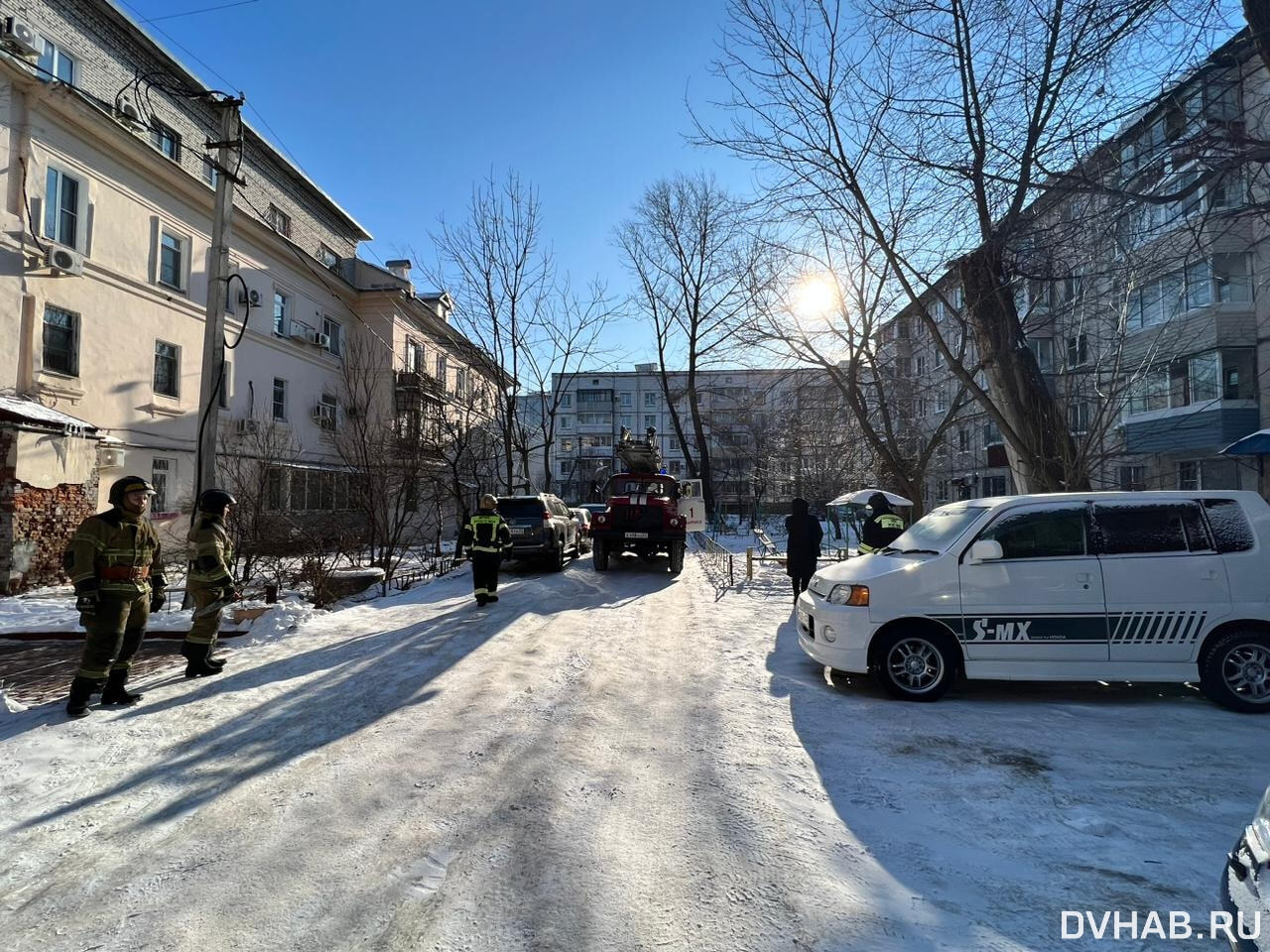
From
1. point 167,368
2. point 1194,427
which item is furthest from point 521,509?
point 1194,427

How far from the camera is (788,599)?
36.6 ft

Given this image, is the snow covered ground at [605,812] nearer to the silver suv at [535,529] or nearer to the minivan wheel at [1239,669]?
the minivan wheel at [1239,669]

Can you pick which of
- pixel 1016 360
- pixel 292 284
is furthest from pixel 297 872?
pixel 292 284

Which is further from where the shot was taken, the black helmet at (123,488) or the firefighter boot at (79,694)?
the black helmet at (123,488)

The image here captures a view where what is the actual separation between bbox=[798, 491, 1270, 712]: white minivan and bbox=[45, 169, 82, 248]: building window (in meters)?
18.0

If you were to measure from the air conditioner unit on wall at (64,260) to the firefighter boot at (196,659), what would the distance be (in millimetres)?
12087

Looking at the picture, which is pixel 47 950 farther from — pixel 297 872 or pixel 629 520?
pixel 629 520

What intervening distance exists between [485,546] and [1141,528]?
8143 millimetres

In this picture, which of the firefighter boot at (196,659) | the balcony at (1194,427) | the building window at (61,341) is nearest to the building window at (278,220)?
the building window at (61,341)

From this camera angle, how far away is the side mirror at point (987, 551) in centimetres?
545

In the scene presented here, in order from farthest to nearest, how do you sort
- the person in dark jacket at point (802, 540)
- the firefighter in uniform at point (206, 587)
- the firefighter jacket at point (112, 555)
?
the person in dark jacket at point (802, 540), the firefighter in uniform at point (206, 587), the firefighter jacket at point (112, 555)

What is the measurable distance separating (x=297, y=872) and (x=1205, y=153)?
9.25 meters

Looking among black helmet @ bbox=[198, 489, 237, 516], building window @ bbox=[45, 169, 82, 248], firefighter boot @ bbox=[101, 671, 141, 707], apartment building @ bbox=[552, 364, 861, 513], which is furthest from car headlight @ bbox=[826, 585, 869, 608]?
building window @ bbox=[45, 169, 82, 248]

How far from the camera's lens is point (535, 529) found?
592 inches
